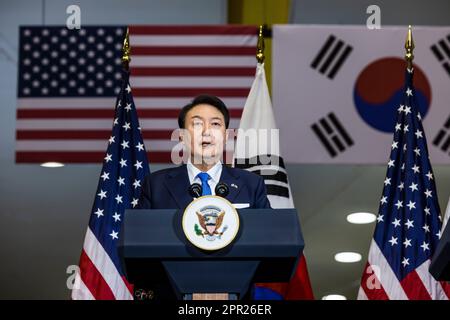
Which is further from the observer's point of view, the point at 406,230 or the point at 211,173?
the point at 406,230

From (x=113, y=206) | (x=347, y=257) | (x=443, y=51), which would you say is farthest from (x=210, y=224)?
(x=347, y=257)

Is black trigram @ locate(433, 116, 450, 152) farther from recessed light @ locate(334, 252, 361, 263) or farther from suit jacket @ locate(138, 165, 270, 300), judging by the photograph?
recessed light @ locate(334, 252, 361, 263)

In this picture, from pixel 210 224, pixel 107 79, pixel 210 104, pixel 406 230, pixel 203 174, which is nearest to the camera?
pixel 210 224

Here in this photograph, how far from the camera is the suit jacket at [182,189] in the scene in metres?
3.71

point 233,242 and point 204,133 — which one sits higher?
point 204,133

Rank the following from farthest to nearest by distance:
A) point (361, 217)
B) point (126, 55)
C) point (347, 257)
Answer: point (347, 257) → point (361, 217) → point (126, 55)

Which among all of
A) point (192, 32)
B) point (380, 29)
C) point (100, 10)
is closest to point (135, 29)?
point (192, 32)

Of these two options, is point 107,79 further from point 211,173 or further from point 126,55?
point 211,173

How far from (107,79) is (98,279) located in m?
2.58

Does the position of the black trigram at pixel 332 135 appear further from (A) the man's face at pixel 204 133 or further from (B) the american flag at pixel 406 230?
(A) the man's face at pixel 204 133

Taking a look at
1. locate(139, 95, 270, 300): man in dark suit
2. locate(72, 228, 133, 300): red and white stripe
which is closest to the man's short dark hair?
locate(139, 95, 270, 300): man in dark suit

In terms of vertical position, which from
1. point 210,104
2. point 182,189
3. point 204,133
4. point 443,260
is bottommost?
point 443,260

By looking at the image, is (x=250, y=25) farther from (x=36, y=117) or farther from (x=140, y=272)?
(x=140, y=272)

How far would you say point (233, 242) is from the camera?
2.88 metres
